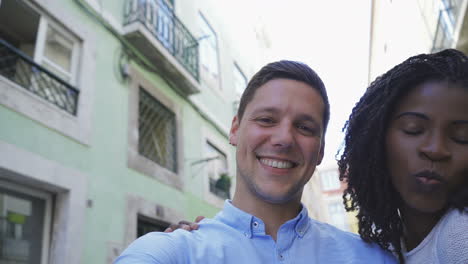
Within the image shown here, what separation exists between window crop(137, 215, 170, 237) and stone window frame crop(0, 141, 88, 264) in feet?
5.30

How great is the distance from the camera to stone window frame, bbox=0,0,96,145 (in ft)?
16.3

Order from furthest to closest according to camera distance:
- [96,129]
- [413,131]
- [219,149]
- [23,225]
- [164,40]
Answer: [219,149] → [164,40] → [96,129] → [23,225] → [413,131]

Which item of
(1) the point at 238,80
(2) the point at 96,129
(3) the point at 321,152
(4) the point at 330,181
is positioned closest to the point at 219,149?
(1) the point at 238,80

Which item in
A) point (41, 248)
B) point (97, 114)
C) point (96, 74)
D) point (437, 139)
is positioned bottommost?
point (41, 248)

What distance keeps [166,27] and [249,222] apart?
8.18 m

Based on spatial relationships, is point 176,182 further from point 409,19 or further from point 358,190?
point 409,19

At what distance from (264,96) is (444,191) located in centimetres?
84

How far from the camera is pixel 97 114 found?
6.48 m

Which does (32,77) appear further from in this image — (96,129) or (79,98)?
(96,129)

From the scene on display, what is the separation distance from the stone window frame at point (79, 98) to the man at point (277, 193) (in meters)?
4.01

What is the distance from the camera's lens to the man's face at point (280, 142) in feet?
5.69

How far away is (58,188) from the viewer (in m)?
5.44

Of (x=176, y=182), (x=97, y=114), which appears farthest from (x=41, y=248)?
(x=176, y=182)

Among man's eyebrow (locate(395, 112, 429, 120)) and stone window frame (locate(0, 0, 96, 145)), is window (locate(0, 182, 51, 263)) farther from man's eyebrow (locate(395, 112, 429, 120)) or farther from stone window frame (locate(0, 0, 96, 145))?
man's eyebrow (locate(395, 112, 429, 120))
